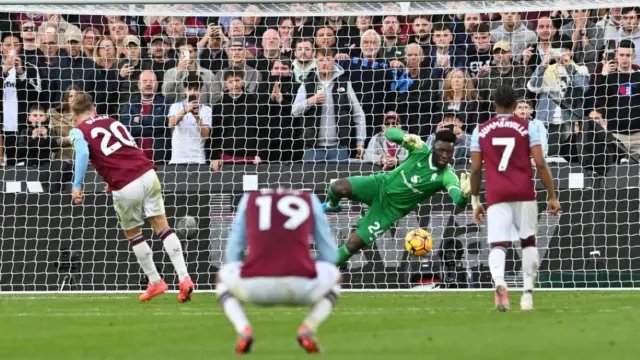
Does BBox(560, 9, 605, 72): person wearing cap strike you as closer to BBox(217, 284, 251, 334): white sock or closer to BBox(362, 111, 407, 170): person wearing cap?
BBox(362, 111, 407, 170): person wearing cap

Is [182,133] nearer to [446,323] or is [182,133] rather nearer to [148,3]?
[148,3]

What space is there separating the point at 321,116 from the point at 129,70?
288 centimetres

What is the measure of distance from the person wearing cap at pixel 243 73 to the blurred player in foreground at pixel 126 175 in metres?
3.89

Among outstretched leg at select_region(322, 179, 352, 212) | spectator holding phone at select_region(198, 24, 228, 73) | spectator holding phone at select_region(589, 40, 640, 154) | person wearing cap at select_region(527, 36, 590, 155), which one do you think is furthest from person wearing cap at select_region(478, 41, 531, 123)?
spectator holding phone at select_region(198, 24, 228, 73)

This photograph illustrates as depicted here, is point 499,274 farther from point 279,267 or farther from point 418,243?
point 279,267

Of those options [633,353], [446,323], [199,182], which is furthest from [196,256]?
[633,353]

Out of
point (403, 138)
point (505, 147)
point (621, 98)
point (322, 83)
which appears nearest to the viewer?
point (505, 147)

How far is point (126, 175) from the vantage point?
1578cm

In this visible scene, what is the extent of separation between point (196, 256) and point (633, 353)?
10.4m

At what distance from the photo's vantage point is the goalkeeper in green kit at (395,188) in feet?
54.6

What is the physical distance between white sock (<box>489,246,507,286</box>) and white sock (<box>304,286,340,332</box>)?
14.8 feet

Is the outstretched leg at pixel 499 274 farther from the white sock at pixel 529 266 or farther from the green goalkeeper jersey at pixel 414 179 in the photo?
the green goalkeeper jersey at pixel 414 179

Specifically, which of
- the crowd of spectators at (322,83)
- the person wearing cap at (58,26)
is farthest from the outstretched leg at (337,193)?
the person wearing cap at (58,26)

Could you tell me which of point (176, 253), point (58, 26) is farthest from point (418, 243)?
point (58, 26)
